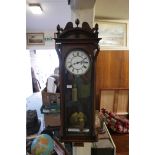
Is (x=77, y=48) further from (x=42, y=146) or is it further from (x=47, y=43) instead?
(x=47, y=43)

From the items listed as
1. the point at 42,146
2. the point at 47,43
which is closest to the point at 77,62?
the point at 42,146

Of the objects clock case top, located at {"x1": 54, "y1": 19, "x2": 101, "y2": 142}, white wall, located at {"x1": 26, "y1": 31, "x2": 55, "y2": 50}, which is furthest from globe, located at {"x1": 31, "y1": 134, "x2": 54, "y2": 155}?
white wall, located at {"x1": 26, "y1": 31, "x2": 55, "y2": 50}

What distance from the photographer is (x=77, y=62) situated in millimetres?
1473

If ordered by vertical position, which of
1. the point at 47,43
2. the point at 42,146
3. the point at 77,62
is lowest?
the point at 42,146

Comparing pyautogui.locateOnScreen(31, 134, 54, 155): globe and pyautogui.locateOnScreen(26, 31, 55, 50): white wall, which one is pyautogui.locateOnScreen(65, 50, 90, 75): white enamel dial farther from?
pyautogui.locateOnScreen(26, 31, 55, 50): white wall

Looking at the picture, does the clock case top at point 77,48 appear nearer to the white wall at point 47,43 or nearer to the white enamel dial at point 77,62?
the white enamel dial at point 77,62

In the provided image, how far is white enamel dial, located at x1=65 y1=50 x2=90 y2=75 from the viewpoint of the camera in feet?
4.83

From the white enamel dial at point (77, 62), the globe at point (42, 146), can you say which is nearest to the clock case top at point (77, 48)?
the white enamel dial at point (77, 62)

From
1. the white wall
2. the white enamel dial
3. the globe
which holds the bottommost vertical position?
the globe
